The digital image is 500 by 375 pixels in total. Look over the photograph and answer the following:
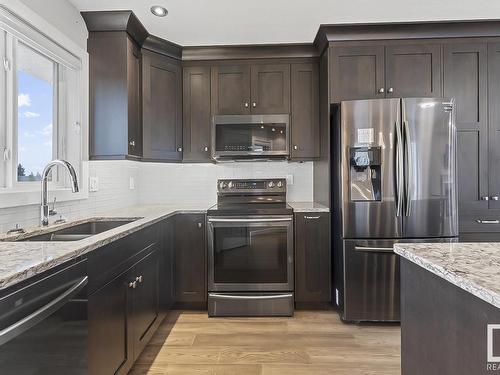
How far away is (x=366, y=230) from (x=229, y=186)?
4.55 feet

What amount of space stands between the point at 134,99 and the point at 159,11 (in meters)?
0.70

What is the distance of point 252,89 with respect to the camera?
9.61 ft

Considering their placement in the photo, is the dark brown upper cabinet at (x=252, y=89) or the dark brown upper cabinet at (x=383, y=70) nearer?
the dark brown upper cabinet at (x=383, y=70)

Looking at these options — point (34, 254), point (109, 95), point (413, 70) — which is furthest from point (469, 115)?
point (34, 254)

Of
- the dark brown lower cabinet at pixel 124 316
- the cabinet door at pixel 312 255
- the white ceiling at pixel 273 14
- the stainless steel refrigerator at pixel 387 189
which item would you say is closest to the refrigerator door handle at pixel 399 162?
the stainless steel refrigerator at pixel 387 189

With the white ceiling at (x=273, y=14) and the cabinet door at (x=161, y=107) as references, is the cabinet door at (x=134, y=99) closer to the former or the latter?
the cabinet door at (x=161, y=107)

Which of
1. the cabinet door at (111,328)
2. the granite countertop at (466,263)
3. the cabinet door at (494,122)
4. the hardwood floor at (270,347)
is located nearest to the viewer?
the granite countertop at (466,263)

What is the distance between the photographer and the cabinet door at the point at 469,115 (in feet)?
8.25

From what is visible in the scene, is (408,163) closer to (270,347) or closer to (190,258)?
(270,347)

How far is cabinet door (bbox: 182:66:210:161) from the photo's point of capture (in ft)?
9.71

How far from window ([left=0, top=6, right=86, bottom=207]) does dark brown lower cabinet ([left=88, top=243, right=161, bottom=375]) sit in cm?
72

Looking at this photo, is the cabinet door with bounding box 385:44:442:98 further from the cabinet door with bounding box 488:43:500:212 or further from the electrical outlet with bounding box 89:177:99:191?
the electrical outlet with bounding box 89:177:99:191

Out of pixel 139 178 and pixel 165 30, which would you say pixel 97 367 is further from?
pixel 165 30

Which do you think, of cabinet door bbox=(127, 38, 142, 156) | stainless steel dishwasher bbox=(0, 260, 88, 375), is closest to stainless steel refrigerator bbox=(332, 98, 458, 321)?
cabinet door bbox=(127, 38, 142, 156)
